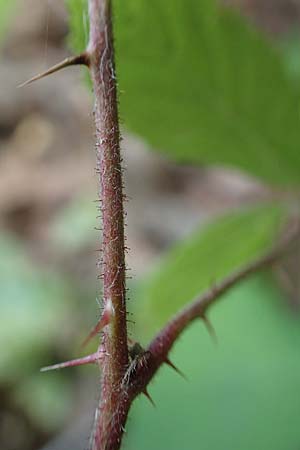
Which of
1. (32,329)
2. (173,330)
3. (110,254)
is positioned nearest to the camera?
(110,254)

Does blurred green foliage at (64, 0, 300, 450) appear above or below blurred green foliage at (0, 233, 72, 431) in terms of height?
above

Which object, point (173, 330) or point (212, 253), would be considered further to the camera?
point (212, 253)

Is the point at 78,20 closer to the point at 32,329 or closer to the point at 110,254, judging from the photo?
the point at 110,254

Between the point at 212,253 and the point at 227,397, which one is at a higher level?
the point at 212,253

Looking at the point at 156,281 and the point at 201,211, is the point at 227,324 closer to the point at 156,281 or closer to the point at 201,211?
the point at 156,281

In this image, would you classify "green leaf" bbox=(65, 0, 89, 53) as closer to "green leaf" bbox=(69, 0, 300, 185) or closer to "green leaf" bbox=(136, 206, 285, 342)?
"green leaf" bbox=(69, 0, 300, 185)

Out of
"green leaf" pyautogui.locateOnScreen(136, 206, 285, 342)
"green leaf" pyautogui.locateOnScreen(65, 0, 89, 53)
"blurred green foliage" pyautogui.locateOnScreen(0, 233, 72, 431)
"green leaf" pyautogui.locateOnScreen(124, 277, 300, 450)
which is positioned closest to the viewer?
"green leaf" pyautogui.locateOnScreen(65, 0, 89, 53)

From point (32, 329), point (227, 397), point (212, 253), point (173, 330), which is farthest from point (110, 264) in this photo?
point (32, 329)

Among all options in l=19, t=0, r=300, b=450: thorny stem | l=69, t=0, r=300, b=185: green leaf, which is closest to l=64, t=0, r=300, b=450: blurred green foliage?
l=69, t=0, r=300, b=185: green leaf
